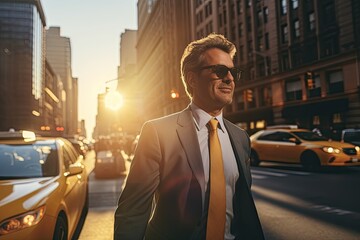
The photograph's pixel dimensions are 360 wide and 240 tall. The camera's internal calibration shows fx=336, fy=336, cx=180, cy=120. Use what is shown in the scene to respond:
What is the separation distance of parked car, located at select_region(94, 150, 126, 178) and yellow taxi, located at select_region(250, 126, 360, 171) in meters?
6.32

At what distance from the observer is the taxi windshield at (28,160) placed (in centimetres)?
464

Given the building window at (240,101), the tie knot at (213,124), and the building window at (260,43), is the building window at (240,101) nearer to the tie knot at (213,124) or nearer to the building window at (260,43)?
the building window at (260,43)

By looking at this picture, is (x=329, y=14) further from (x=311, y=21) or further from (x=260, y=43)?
(x=260, y=43)

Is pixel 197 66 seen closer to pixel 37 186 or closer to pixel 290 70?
pixel 37 186

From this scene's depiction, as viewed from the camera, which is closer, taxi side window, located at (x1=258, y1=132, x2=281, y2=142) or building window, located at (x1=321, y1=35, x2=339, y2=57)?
taxi side window, located at (x1=258, y1=132, x2=281, y2=142)

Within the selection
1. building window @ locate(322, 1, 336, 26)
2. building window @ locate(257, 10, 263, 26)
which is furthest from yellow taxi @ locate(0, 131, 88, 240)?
building window @ locate(257, 10, 263, 26)

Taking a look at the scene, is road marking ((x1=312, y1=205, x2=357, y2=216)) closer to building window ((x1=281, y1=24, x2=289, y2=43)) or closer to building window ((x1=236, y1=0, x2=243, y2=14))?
building window ((x1=281, y1=24, x2=289, y2=43))

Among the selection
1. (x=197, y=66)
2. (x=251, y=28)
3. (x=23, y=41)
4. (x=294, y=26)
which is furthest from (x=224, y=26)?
(x=23, y=41)

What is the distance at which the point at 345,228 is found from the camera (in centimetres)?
543

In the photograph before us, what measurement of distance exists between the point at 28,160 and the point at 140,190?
3703 millimetres

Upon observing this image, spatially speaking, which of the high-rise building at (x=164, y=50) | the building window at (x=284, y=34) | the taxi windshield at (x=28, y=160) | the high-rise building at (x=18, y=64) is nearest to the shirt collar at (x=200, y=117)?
the taxi windshield at (x=28, y=160)

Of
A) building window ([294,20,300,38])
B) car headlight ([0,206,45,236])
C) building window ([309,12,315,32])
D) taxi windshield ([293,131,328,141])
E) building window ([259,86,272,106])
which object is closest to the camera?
car headlight ([0,206,45,236])

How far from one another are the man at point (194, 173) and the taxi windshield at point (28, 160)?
318 cm

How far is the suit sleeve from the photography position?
1.87 m
